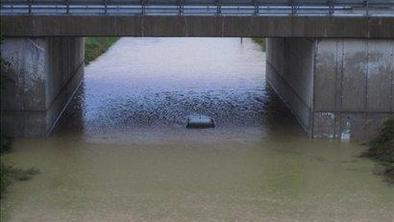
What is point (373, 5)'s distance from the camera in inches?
1011

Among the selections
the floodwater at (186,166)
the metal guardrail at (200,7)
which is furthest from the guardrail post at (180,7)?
the floodwater at (186,166)

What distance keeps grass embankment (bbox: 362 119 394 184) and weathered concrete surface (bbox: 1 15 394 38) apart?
3.07m

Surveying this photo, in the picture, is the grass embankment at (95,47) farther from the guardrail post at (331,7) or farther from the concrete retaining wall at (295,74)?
the guardrail post at (331,7)

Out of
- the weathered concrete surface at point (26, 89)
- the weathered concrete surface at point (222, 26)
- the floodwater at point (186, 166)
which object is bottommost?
the floodwater at point (186, 166)

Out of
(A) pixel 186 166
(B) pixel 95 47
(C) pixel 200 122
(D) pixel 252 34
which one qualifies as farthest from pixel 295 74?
(B) pixel 95 47

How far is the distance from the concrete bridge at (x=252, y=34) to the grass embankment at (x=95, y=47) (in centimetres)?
2354

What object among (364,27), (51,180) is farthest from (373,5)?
(51,180)

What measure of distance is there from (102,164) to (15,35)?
5453 mm

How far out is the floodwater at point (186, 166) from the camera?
17.7 metres

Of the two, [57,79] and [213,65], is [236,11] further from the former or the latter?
[213,65]

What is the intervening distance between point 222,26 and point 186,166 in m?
5.25

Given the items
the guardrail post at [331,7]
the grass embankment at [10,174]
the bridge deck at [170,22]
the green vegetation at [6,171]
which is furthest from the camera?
the guardrail post at [331,7]

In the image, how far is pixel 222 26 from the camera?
2475cm

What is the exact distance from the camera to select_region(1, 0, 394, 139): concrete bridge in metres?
24.6
